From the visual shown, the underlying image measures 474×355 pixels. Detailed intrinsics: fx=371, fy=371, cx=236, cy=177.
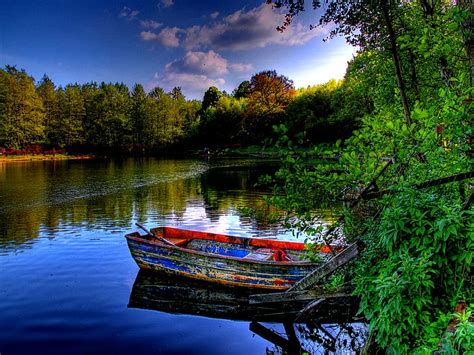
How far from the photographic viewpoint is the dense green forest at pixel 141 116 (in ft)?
234

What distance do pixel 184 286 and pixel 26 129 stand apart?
73684 mm

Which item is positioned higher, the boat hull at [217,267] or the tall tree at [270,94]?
the tall tree at [270,94]

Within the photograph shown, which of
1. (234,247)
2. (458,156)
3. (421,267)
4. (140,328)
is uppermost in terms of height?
(458,156)

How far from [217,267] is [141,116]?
282ft

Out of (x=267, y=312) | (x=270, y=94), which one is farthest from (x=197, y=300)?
(x=270, y=94)

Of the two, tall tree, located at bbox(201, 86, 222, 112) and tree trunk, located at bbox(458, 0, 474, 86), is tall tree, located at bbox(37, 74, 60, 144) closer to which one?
tall tree, located at bbox(201, 86, 222, 112)

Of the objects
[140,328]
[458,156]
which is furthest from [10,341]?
[458,156]

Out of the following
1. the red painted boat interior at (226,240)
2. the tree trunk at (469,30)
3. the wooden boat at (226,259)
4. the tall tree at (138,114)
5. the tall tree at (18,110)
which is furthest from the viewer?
the tall tree at (138,114)

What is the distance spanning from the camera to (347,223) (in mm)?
6461

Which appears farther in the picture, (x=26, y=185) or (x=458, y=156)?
(x=26, y=185)

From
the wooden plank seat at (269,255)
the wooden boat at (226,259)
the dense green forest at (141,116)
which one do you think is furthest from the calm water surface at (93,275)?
the dense green forest at (141,116)

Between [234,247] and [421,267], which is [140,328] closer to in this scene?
[234,247]

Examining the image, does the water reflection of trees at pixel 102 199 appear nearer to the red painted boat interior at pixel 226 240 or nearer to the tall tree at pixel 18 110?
the red painted boat interior at pixel 226 240

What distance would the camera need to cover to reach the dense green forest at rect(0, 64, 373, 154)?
71.4m
